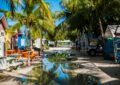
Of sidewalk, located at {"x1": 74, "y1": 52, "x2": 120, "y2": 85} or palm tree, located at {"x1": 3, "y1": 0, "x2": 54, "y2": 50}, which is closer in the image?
sidewalk, located at {"x1": 74, "y1": 52, "x2": 120, "y2": 85}

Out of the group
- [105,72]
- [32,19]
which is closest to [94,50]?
[32,19]

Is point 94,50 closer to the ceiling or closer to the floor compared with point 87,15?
closer to the floor

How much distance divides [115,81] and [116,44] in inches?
502

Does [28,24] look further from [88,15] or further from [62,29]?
[62,29]

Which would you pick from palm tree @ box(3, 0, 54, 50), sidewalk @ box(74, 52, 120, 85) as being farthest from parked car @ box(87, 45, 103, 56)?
sidewalk @ box(74, 52, 120, 85)

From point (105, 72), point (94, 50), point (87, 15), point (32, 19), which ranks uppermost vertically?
point (87, 15)

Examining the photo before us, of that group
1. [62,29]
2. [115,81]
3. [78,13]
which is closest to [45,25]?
[78,13]

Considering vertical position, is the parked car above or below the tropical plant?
below

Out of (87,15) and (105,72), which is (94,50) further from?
(105,72)

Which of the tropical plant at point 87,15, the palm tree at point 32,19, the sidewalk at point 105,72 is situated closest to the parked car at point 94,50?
the tropical plant at point 87,15

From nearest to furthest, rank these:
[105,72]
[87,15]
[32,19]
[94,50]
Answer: [105,72] → [32,19] → [87,15] → [94,50]

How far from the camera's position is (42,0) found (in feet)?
56.5

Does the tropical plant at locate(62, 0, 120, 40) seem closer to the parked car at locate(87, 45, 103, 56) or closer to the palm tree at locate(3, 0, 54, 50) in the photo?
the parked car at locate(87, 45, 103, 56)

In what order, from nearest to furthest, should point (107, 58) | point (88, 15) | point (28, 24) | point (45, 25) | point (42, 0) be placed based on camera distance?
point (42, 0) < point (28, 24) < point (107, 58) < point (45, 25) < point (88, 15)
